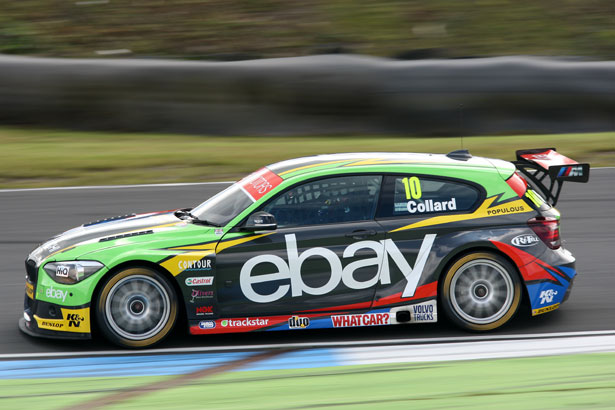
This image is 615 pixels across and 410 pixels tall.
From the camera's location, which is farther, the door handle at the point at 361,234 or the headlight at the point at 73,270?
the door handle at the point at 361,234

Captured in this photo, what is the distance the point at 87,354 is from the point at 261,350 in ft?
4.27

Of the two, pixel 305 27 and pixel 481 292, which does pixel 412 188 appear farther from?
pixel 305 27

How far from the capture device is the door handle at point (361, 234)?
6109mm

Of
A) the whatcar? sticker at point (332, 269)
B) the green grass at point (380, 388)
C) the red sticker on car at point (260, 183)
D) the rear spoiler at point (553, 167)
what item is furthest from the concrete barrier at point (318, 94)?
the green grass at point (380, 388)

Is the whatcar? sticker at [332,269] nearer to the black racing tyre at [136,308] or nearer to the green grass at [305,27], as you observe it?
the black racing tyre at [136,308]

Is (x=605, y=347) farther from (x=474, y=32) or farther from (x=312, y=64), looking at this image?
(x=474, y=32)

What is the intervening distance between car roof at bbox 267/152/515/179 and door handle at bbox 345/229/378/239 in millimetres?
553

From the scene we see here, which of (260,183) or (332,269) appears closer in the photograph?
(332,269)

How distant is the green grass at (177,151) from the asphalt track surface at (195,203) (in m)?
0.80

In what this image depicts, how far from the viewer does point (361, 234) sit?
612 cm

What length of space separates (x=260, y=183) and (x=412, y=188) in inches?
48.3

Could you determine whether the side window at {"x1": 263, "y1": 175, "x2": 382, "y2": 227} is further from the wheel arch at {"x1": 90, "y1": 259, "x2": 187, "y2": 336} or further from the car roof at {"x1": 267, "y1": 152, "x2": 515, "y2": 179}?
the wheel arch at {"x1": 90, "y1": 259, "x2": 187, "y2": 336}

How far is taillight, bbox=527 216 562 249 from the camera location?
6387mm

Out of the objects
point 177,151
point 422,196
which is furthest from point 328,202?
point 177,151
